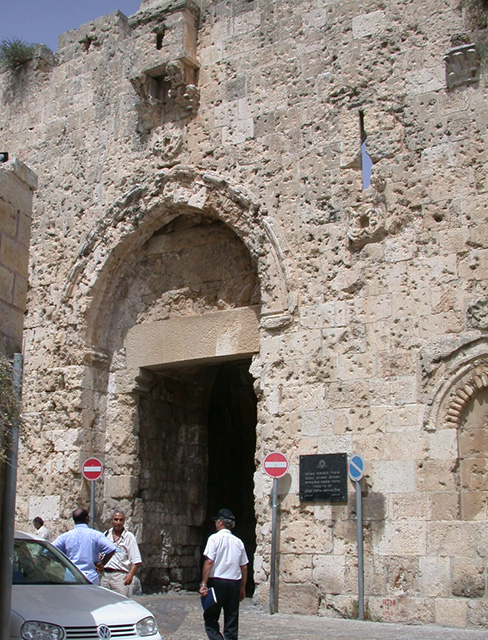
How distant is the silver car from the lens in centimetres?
523

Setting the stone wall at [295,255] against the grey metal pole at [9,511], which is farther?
the stone wall at [295,255]

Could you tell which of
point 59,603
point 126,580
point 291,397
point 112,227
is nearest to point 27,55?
point 112,227

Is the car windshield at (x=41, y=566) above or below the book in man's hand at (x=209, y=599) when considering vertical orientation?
above

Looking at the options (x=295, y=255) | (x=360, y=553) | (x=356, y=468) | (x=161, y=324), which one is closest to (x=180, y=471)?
(x=161, y=324)

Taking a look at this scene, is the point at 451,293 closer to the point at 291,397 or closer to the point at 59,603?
the point at 291,397

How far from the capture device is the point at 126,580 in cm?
736

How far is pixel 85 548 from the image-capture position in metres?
7.12

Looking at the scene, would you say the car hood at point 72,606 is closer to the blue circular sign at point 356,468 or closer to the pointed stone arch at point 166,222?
the blue circular sign at point 356,468

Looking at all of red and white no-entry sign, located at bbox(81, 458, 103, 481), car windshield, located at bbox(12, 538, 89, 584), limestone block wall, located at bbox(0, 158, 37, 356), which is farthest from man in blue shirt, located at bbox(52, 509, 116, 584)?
red and white no-entry sign, located at bbox(81, 458, 103, 481)

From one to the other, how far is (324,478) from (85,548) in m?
3.27

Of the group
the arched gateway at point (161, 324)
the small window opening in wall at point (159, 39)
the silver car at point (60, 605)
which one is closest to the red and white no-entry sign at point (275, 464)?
the arched gateway at point (161, 324)

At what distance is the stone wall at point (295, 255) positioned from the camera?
8.95 m

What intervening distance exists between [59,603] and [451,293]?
17.9ft

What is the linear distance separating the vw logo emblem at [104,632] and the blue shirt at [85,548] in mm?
1601
